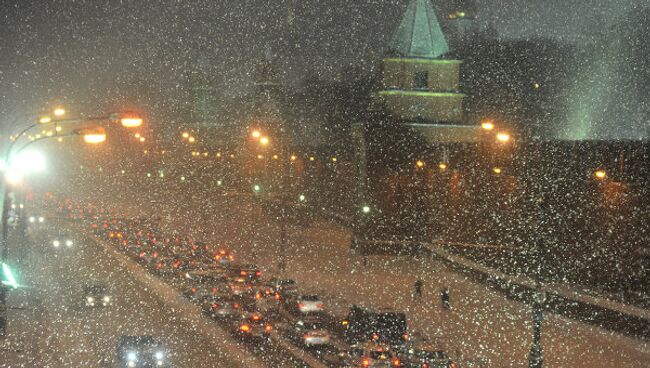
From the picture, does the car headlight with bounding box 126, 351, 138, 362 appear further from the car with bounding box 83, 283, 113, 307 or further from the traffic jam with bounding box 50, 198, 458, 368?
the car with bounding box 83, 283, 113, 307

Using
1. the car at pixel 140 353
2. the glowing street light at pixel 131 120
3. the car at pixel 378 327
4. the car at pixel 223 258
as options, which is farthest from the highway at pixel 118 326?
the glowing street light at pixel 131 120

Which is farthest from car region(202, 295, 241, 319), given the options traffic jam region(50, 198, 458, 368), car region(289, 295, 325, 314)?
car region(289, 295, 325, 314)

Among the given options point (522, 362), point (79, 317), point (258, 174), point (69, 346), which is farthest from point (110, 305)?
point (258, 174)

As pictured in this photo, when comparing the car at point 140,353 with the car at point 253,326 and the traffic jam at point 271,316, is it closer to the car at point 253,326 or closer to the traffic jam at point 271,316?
the traffic jam at point 271,316

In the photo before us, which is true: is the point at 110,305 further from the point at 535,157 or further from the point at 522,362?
the point at 535,157

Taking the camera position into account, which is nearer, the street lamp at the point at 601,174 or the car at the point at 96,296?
the car at the point at 96,296

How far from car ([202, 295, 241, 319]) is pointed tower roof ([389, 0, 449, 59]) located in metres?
39.2

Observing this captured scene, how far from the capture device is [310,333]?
2209 cm

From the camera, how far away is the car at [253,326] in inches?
902

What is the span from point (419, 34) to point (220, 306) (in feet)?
136

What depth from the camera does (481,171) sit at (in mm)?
44531

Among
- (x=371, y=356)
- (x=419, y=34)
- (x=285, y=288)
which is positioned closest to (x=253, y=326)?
(x=285, y=288)

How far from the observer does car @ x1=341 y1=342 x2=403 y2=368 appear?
1812 centimetres

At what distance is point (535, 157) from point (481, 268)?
878cm
